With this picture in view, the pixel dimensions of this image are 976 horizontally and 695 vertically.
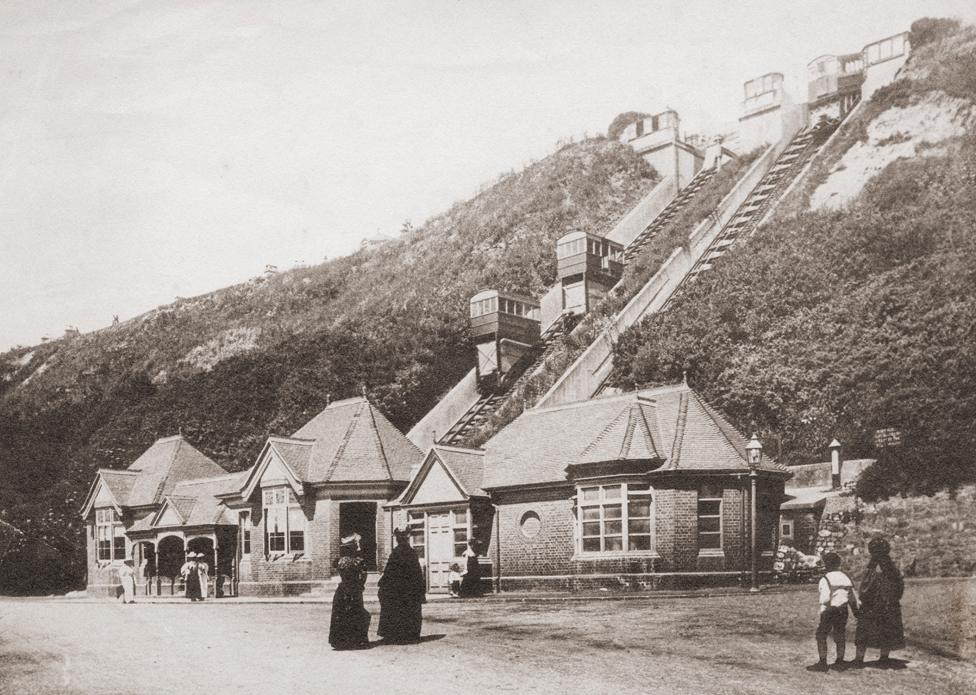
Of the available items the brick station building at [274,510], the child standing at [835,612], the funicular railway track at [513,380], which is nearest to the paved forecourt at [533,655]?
the child standing at [835,612]

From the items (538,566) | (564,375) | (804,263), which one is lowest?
(538,566)

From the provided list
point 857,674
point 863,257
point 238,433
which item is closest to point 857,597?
point 857,674

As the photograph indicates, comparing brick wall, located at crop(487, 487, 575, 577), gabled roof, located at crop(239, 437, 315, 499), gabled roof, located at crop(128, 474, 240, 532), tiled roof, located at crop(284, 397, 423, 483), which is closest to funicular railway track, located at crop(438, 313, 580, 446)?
tiled roof, located at crop(284, 397, 423, 483)

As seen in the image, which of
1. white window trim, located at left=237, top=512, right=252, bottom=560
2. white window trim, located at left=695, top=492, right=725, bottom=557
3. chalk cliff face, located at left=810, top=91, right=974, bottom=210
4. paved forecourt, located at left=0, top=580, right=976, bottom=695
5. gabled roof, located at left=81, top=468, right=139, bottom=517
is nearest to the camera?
paved forecourt, located at left=0, top=580, right=976, bottom=695

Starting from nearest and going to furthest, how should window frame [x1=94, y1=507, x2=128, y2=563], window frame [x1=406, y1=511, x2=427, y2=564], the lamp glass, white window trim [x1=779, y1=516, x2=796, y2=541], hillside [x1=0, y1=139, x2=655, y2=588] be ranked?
the lamp glass, white window trim [x1=779, y1=516, x2=796, y2=541], window frame [x1=406, y1=511, x2=427, y2=564], hillside [x1=0, y1=139, x2=655, y2=588], window frame [x1=94, y1=507, x2=128, y2=563]

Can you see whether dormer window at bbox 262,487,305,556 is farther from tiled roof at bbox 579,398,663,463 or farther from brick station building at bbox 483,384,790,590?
tiled roof at bbox 579,398,663,463

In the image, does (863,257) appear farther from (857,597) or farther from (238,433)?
(238,433)
